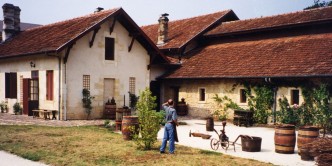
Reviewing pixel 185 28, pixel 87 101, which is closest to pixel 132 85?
pixel 87 101

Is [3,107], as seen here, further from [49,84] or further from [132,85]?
[132,85]

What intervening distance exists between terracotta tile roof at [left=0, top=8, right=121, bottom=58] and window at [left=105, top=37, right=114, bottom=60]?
141cm

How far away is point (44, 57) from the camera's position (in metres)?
19.6

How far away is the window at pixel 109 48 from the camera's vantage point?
20.7m

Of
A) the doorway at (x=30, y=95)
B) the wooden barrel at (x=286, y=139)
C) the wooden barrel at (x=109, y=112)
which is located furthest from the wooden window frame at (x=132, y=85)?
the wooden barrel at (x=286, y=139)

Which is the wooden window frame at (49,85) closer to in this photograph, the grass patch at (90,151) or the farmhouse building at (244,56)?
the grass patch at (90,151)

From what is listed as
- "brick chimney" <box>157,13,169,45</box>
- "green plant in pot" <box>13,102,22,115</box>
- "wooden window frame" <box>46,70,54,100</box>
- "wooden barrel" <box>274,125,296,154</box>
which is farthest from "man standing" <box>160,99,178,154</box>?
"brick chimney" <box>157,13,169,45</box>

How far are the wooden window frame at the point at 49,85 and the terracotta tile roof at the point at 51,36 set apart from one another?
4.39ft

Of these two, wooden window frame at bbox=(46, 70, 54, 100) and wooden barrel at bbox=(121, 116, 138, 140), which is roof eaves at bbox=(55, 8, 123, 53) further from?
wooden barrel at bbox=(121, 116, 138, 140)

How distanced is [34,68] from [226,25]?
1453cm

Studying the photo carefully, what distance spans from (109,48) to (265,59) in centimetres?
907

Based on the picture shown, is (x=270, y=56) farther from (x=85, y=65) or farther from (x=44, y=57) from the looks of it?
(x=44, y=57)

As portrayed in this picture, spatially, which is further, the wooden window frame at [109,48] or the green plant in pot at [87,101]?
the wooden window frame at [109,48]

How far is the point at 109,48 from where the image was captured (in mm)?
20812
